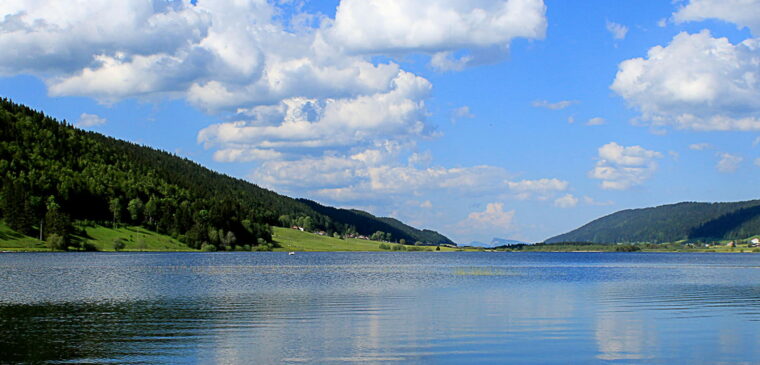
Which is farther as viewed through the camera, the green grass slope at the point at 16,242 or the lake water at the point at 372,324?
the green grass slope at the point at 16,242

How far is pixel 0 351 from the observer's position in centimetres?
3244

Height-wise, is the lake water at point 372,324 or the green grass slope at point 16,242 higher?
the green grass slope at point 16,242

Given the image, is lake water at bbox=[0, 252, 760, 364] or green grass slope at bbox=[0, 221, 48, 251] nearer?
lake water at bbox=[0, 252, 760, 364]

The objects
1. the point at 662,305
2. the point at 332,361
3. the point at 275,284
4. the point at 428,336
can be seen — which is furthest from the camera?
the point at 275,284

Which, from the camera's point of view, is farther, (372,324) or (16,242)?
(16,242)

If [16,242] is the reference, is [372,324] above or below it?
below

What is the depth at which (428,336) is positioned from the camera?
38.3 metres

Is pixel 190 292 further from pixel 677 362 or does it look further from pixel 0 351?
pixel 677 362

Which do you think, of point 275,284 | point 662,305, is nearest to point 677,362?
point 662,305

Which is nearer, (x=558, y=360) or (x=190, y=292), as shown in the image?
(x=558, y=360)

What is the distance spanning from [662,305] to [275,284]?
132 feet

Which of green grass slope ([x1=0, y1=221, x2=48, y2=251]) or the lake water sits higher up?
green grass slope ([x1=0, y1=221, x2=48, y2=251])

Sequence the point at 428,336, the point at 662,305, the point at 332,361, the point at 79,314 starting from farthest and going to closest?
the point at 662,305
the point at 79,314
the point at 428,336
the point at 332,361

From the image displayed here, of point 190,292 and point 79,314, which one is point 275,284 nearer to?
point 190,292
